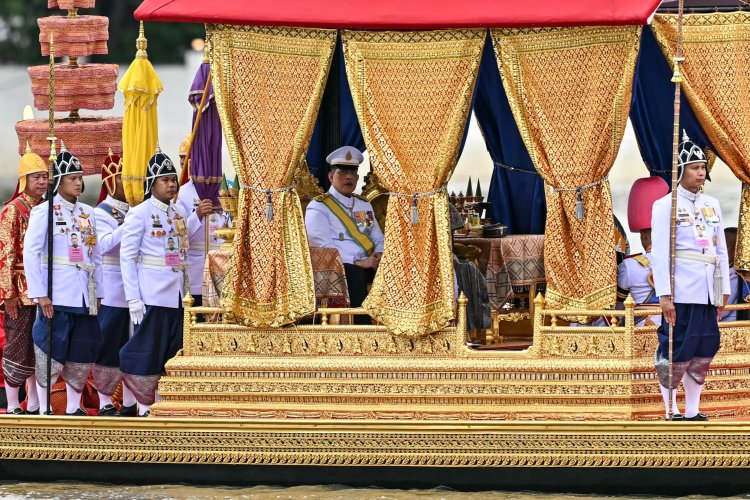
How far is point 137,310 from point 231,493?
164cm

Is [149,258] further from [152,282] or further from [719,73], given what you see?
[719,73]

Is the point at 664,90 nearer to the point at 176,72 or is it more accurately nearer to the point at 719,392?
the point at 719,392

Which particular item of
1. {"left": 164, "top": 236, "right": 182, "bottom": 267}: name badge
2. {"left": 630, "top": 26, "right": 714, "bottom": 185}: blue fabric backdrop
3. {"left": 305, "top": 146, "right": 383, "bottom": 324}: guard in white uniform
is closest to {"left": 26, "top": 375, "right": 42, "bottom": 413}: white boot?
{"left": 164, "top": 236, "right": 182, "bottom": 267}: name badge

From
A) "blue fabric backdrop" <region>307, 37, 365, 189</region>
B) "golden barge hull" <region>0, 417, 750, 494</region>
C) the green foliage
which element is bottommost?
"golden barge hull" <region>0, 417, 750, 494</region>

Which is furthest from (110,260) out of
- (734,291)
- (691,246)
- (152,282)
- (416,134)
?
(734,291)

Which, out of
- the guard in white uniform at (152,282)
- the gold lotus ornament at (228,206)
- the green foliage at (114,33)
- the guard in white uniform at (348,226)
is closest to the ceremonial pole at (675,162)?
the guard in white uniform at (348,226)

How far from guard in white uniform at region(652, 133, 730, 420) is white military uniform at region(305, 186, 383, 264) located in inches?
99.5

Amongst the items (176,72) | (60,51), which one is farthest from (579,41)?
(176,72)

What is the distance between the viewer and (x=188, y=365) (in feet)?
52.1

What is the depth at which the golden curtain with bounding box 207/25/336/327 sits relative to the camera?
51.1 ft

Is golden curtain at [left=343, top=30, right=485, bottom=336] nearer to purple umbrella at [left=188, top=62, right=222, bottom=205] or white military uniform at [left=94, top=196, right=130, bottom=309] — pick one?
purple umbrella at [left=188, top=62, right=222, bottom=205]

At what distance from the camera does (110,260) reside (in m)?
16.6

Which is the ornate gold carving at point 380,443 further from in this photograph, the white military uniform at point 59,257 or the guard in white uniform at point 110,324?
the white military uniform at point 59,257

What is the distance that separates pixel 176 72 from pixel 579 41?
20840 mm
